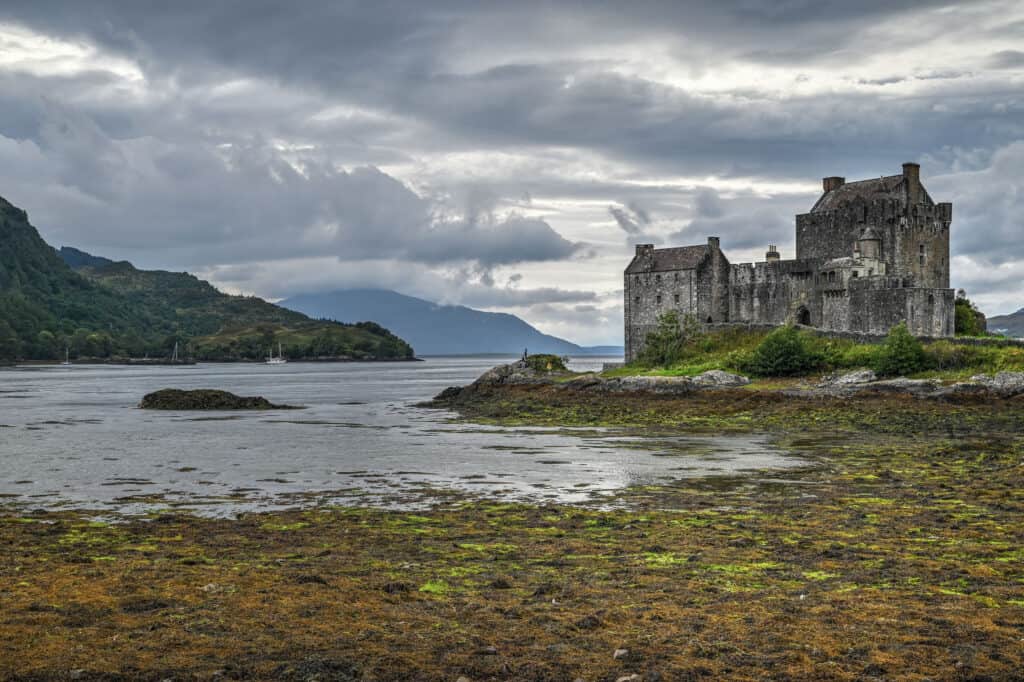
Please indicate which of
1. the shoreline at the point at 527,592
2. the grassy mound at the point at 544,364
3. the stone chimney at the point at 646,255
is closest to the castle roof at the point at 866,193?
the stone chimney at the point at 646,255

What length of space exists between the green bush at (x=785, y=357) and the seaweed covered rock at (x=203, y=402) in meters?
35.6

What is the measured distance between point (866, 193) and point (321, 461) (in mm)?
52041

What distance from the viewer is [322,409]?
70.1 metres

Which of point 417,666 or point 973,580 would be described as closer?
point 417,666

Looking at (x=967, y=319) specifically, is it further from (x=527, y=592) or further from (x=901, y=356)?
(x=527, y=592)

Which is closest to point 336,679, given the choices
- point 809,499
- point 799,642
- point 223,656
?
point 223,656

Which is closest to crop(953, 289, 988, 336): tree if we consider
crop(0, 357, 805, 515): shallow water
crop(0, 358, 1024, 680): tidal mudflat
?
crop(0, 357, 805, 515): shallow water

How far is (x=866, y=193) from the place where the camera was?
229 ft

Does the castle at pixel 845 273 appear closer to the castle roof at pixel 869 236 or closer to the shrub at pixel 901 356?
the castle roof at pixel 869 236

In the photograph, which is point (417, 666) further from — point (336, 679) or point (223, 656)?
point (223, 656)

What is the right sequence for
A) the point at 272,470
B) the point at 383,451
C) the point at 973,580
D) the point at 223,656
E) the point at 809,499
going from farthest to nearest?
the point at 383,451 → the point at 272,470 → the point at 809,499 → the point at 973,580 → the point at 223,656

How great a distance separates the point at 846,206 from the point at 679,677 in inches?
2597

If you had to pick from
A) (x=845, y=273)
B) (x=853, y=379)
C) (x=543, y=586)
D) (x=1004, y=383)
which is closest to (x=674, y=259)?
(x=845, y=273)

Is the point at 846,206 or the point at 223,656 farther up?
the point at 846,206
